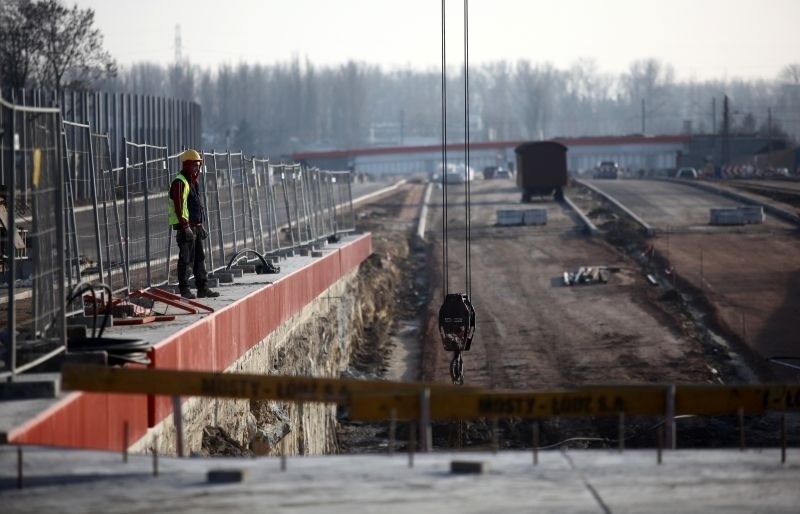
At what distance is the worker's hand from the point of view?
55.0 ft

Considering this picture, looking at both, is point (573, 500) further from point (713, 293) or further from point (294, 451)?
point (713, 293)

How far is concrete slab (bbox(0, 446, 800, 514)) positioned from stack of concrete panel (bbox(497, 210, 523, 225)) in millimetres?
50561

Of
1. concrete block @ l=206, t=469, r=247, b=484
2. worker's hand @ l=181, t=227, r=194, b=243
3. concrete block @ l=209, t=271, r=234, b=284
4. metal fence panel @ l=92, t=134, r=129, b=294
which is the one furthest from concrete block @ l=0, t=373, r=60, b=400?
concrete block @ l=209, t=271, r=234, b=284

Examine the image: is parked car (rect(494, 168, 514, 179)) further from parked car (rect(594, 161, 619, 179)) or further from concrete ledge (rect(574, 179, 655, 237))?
concrete ledge (rect(574, 179, 655, 237))

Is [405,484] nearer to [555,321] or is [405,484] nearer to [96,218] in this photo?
[96,218]

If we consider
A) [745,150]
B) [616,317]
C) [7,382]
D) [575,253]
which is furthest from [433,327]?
[745,150]

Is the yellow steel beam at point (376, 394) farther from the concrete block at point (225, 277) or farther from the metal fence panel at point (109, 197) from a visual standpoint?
the concrete block at point (225, 277)

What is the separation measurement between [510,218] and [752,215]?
33.4 ft

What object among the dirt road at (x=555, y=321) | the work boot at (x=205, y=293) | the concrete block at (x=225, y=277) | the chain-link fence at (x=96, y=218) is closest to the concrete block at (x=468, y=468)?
the chain-link fence at (x=96, y=218)

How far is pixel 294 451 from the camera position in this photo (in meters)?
18.7

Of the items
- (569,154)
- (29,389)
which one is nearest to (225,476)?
(29,389)

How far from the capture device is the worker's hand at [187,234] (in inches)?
659

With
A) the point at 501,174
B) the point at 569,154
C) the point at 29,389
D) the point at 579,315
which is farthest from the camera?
the point at 569,154

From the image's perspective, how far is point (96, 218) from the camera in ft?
50.3
